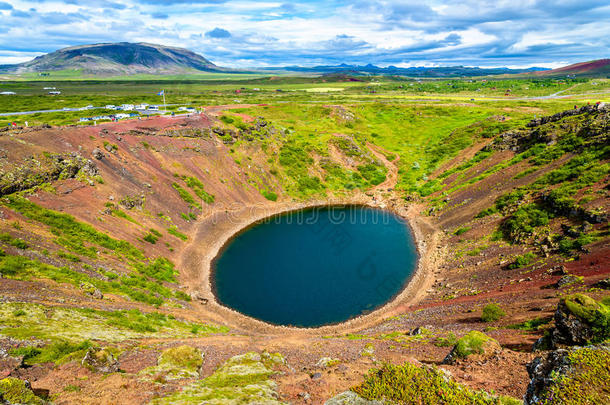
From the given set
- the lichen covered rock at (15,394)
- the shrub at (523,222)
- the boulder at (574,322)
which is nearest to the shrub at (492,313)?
the boulder at (574,322)

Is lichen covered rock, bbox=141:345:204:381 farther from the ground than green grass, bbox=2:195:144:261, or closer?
closer

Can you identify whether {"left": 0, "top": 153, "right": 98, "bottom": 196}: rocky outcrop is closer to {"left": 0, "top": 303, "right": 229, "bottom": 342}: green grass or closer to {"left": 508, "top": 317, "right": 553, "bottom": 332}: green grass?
{"left": 0, "top": 303, "right": 229, "bottom": 342}: green grass

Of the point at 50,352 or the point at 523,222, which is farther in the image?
the point at 523,222

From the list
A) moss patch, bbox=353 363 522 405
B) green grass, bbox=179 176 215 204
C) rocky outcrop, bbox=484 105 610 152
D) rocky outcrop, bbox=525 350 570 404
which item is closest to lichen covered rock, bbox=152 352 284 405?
moss patch, bbox=353 363 522 405

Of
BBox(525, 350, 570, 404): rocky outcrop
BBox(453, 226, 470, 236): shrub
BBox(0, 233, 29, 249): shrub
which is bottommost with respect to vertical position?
BBox(453, 226, 470, 236): shrub

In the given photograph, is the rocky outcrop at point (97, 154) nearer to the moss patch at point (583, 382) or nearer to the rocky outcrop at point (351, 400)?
the rocky outcrop at point (351, 400)

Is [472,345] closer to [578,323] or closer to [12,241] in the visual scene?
[578,323]

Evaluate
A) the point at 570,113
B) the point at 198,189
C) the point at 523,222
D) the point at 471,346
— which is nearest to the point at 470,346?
the point at 471,346
